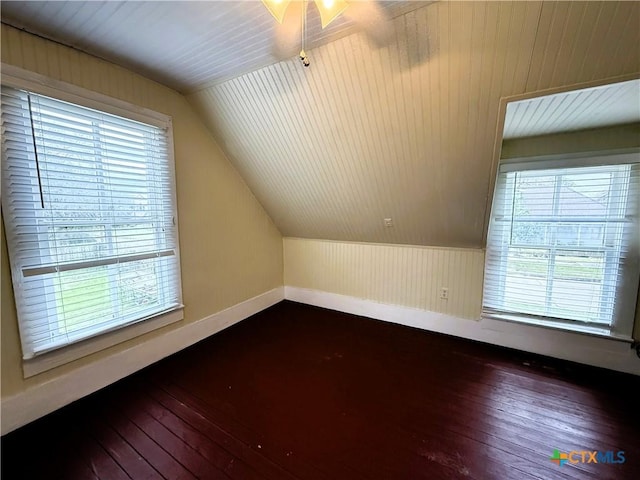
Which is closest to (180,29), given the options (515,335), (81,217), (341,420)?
(81,217)

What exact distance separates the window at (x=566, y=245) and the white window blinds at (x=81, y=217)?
9.65ft

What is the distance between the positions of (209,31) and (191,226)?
4.90ft

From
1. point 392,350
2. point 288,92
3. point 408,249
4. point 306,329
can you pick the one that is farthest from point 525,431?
point 288,92

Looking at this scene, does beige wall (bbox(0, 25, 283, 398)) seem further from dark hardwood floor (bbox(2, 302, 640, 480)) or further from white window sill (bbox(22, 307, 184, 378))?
dark hardwood floor (bbox(2, 302, 640, 480))

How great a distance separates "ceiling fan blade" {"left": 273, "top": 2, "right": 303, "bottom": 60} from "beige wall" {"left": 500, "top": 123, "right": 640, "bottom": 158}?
2.03 m

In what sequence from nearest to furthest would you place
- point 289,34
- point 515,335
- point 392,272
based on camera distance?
point 289,34 < point 515,335 < point 392,272

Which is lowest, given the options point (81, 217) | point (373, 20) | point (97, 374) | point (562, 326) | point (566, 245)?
point (97, 374)

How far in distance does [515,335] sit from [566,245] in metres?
0.89

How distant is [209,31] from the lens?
4.91ft

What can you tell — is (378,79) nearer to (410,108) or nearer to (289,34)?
(410,108)

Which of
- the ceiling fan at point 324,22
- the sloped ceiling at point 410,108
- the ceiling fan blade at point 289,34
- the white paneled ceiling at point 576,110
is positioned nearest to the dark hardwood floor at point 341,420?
the sloped ceiling at point 410,108

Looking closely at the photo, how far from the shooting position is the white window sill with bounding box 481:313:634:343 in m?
2.12

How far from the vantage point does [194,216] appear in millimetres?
2447

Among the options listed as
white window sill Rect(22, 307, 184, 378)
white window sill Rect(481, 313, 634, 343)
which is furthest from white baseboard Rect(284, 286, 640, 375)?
white window sill Rect(22, 307, 184, 378)
